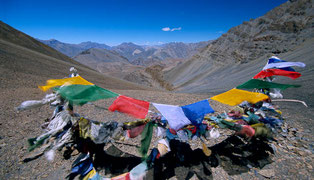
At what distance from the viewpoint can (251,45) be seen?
103 feet

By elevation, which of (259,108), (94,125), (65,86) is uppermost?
(65,86)

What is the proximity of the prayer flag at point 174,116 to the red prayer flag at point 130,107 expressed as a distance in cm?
24

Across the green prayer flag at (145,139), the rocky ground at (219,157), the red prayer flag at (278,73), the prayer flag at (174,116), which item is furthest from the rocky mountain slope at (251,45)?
the green prayer flag at (145,139)

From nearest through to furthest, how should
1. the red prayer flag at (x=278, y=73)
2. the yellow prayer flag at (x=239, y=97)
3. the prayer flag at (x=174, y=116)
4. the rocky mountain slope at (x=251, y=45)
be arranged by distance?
the prayer flag at (x=174, y=116)
the yellow prayer flag at (x=239, y=97)
the red prayer flag at (x=278, y=73)
the rocky mountain slope at (x=251, y=45)

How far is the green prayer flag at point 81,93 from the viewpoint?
7.87 feet

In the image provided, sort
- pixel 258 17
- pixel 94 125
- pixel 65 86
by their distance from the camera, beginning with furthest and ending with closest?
pixel 258 17
pixel 65 86
pixel 94 125

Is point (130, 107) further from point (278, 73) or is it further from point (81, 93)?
point (278, 73)

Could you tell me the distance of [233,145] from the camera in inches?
122

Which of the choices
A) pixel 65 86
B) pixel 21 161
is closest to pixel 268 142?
pixel 65 86

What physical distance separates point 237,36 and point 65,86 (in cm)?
4367

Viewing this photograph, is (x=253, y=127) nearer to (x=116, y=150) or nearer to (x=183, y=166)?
(x=183, y=166)

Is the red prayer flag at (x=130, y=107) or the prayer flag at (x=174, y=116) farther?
the red prayer flag at (x=130, y=107)

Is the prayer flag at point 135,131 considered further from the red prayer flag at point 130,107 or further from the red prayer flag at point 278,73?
the red prayer flag at point 278,73

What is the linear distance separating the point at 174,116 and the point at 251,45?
35872 millimetres
